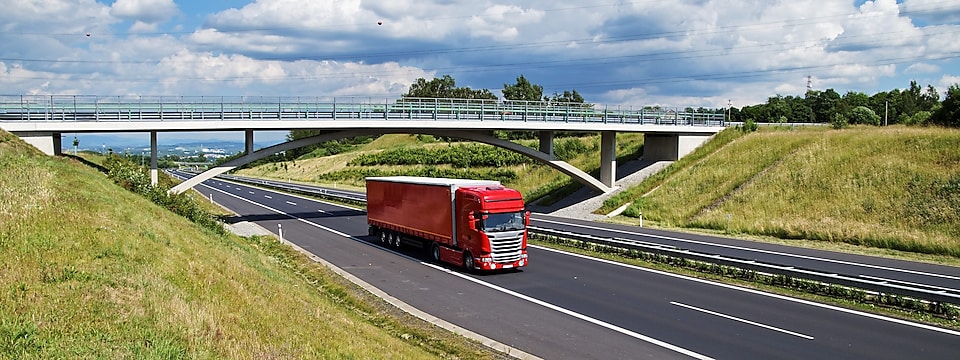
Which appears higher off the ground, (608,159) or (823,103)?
(823,103)

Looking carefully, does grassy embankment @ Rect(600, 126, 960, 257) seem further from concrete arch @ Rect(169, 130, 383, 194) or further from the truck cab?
concrete arch @ Rect(169, 130, 383, 194)

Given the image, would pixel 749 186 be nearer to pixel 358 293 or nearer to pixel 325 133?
pixel 325 133

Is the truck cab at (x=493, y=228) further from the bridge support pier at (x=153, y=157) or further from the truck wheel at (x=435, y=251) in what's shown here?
the bridge support pier at (x=153, y=157)

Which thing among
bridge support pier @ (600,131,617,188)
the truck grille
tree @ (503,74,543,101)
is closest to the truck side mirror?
the truck grille

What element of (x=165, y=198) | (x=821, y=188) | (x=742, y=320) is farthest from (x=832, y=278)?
(x=165, y=198)

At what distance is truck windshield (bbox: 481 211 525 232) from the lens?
2372 cm

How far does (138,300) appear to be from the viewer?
31.4 feet

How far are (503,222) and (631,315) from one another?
23.8 ft

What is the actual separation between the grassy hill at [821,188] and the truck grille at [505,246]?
15.4 meters

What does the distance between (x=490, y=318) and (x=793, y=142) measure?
107ft

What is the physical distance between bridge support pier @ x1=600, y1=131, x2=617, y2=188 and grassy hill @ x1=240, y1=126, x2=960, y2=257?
1.91 metres

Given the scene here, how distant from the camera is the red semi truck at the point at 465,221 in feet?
77.9

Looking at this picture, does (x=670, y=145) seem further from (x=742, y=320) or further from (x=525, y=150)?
(x=742, y=320)

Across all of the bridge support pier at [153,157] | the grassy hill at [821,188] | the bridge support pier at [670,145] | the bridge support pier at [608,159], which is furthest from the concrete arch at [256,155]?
the bridge support pier at [670,145]
